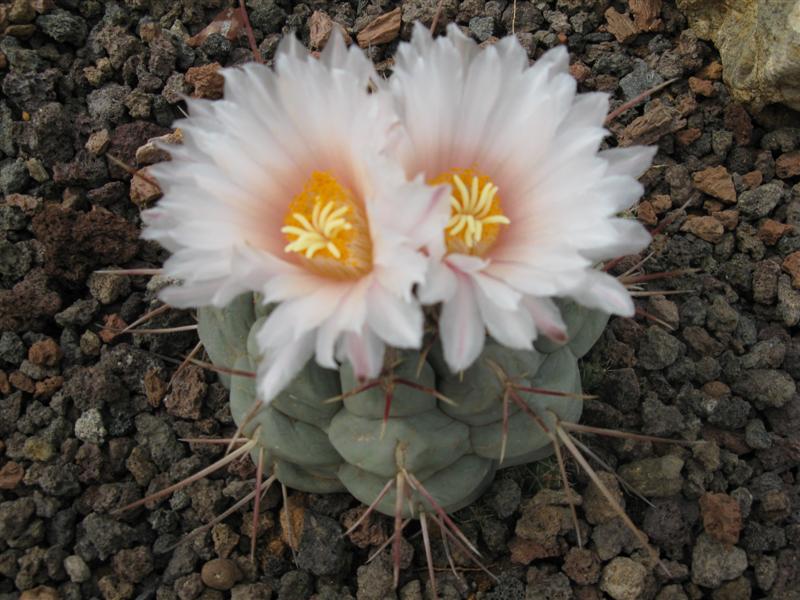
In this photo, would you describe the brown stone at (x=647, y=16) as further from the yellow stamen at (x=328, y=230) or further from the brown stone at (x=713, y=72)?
the yellow stamen at (x=328, y=230)

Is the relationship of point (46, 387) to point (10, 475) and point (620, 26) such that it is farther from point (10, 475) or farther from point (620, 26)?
point (620, 26)

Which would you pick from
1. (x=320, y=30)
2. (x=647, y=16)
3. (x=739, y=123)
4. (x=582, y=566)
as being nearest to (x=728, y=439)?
(x=582, y=566)

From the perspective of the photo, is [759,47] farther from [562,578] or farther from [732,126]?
[562,578]

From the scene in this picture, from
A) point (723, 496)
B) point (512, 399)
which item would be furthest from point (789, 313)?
point (512, 399)

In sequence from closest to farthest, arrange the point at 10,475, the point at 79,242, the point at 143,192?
the point at 10,475 → the point at 79,242 → the point at 143,192

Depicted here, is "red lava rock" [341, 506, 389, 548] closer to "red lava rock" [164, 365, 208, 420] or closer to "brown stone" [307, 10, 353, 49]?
"red lava rock" [164, 365, 208, 420]
